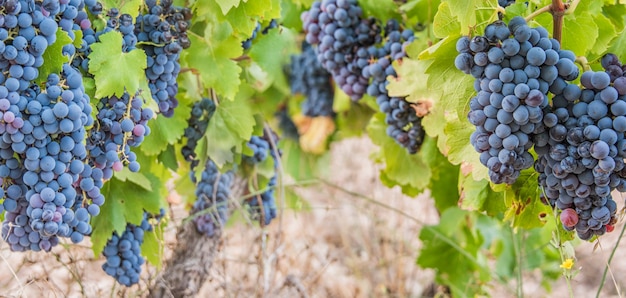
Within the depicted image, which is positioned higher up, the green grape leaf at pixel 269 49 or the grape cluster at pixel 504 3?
the grape cluster at pixel 504 3

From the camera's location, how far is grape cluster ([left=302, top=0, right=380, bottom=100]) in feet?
7.15

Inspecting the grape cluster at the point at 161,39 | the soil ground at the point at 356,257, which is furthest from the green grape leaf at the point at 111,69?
the soil ground at the point at 356,257

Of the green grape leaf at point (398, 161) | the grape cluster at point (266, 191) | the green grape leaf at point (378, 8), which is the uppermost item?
the green grape leaf at point (378, 8)

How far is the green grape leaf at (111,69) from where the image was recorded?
1.63m

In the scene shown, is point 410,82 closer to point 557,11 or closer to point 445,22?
point 445,22

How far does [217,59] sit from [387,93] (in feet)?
1.75

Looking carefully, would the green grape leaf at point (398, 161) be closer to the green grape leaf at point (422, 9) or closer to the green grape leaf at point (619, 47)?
the green grape leaf at point (422, 9)

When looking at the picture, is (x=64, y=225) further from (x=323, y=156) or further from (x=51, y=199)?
(x=323, y=156)

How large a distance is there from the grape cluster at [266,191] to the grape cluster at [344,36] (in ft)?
1.24

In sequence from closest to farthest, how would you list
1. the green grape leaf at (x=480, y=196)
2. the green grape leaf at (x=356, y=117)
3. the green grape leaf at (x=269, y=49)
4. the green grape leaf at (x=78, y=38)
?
the green grape leaf at (x=78, y=38), the green grape leaf at (x=480, y=196), the green grape leaf at (x=269, y=49), the green grape leaf at (x=356, y=117)

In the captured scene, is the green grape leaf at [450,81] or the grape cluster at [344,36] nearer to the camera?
the green grape leaf at [450,81]

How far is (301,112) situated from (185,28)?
1823mm

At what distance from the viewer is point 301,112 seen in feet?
11.9

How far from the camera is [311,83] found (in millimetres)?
3246
